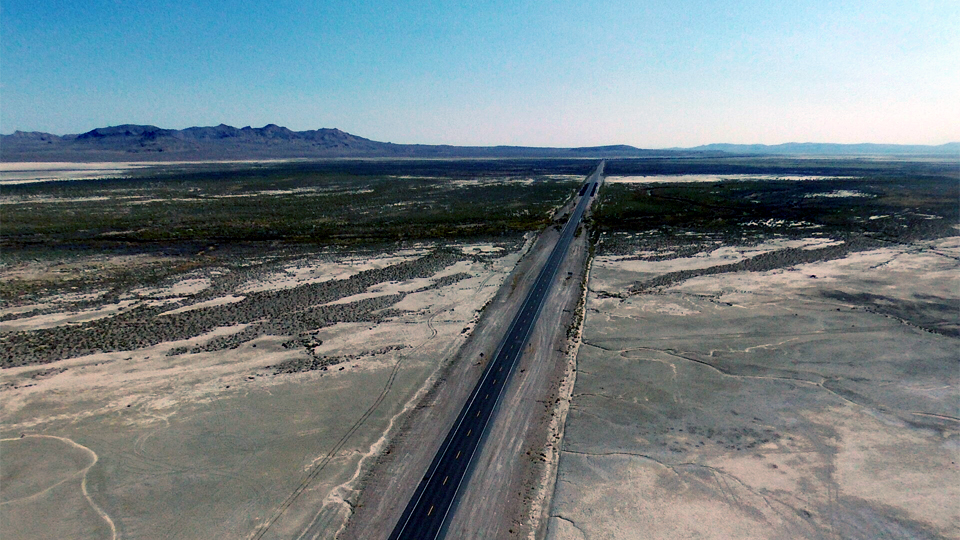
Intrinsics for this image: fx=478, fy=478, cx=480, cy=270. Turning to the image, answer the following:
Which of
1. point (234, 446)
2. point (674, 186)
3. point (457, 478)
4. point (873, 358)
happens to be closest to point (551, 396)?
point (457, 478)

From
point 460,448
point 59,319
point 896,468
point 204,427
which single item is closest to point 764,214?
point 896,468

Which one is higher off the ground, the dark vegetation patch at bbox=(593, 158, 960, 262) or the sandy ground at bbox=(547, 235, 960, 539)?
the dark vegetation patch at bbox=(593, 158, 960, 262)

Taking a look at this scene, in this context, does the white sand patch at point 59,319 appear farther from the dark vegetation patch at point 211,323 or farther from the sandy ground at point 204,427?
the dark vegetation patch at point 211,323

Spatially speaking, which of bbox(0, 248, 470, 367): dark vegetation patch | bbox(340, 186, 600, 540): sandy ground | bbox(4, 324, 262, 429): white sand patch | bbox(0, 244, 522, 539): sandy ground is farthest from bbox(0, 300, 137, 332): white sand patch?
bbox(340, 186, 600, 540): sandy ground

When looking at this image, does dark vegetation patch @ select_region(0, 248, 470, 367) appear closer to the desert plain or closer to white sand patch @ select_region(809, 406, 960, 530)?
the desert plain

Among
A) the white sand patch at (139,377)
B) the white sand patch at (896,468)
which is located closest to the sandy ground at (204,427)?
the white sand patch at (139,377)

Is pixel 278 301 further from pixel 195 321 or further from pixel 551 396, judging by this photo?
pixel 551 396
